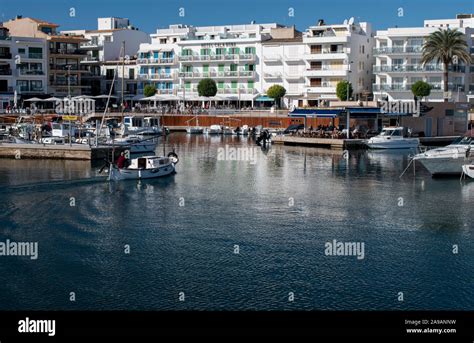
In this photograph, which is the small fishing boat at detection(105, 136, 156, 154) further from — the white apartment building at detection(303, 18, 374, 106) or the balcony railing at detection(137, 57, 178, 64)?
the balcony railing at detection(137, 57, 178, 64)

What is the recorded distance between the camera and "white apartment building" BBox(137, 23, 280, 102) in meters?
109

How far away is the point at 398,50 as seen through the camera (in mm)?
99062

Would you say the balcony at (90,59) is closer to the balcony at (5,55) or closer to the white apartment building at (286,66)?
the balcony at (5,55)

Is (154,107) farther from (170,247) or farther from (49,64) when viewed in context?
(170,247)

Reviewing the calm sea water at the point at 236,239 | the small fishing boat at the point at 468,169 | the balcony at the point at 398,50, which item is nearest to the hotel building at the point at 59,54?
the balcony at the point at 398,50

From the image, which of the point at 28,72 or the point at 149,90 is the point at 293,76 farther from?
the point at 28,72

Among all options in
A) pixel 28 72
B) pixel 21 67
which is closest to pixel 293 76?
pixel 28 72

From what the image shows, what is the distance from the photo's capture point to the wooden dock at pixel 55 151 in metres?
61.8

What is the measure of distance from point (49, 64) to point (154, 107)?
58.0ft

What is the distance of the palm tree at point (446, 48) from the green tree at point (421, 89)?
2.39 m

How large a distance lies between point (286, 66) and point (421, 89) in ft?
72.0

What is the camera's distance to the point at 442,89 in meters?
96.7

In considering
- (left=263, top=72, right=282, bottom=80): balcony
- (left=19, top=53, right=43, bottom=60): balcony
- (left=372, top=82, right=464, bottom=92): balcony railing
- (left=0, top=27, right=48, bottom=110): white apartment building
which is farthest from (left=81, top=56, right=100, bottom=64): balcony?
→ (left=372, top=82, right=464, bottom=92): balcony railing
